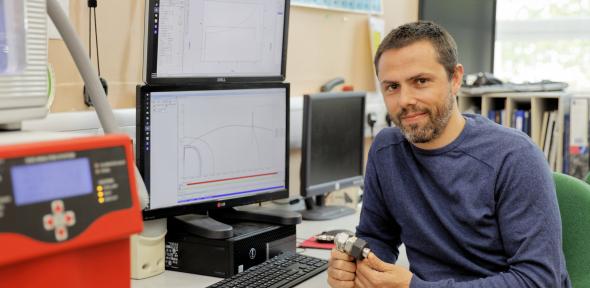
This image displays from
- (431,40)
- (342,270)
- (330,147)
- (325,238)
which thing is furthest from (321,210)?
(431,40)

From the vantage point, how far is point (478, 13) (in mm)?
3443

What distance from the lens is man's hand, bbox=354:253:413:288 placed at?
1.49 m

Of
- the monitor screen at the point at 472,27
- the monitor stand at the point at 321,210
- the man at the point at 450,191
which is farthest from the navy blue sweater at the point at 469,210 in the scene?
the monitor screen at the point at 472,27

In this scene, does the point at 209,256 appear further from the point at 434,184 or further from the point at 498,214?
the point at 498,214

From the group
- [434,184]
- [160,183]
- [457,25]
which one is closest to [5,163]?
[160,183]

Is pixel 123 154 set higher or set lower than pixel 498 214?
higher

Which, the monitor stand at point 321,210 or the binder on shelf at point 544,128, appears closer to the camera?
the monitor stand at point 321,210

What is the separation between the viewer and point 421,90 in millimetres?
1603

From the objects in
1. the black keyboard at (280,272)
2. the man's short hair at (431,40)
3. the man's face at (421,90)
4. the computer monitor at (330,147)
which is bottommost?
the black keyboard at (280,272)

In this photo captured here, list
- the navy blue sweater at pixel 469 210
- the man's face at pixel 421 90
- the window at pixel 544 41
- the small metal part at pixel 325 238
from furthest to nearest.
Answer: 1. the window at pixel 544 41
2. the small metal part at pixel 325 238
3. the man's face at pixel 421 90
4. the navy blue sweater at pixel 469 210

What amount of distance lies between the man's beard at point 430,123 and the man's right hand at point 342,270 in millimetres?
322

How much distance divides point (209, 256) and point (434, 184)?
0.57 m

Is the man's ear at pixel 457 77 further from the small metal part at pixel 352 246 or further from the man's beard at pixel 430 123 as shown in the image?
the small metal part at pixel 352 246

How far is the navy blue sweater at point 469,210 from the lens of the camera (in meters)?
1.47
